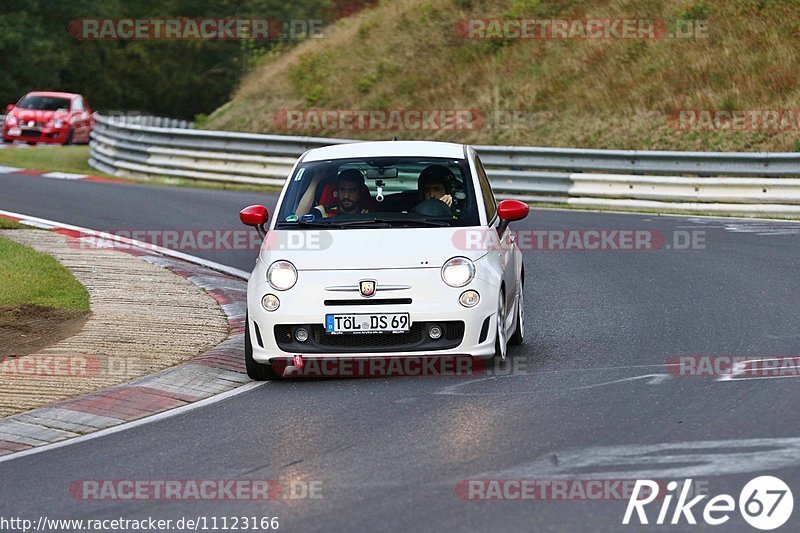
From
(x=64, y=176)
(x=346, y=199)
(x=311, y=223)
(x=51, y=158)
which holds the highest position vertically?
(x=346, y=199)

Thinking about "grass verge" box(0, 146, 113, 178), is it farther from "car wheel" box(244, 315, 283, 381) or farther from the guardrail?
"car wheel" box(244, 315, 283, 381)

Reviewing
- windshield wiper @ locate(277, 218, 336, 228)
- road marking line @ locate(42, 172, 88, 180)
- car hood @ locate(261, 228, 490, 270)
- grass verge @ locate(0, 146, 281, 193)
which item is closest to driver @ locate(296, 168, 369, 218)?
windshield wiper @ locate(277, 218, 336, 228)

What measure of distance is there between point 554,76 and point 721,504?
25.3m

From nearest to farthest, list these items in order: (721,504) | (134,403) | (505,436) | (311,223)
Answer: (721,504)
(505,436)
(134,403)
(311,223)

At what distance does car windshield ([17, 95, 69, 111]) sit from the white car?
29.0m

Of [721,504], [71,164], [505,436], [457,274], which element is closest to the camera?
[721,504]

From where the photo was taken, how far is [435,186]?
412 inches

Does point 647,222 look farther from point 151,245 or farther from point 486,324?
point 486,324

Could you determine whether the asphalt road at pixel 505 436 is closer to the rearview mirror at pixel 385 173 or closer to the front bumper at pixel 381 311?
the front bumper at pixel 381 311

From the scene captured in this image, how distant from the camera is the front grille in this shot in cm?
937

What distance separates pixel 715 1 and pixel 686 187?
11.0 meters

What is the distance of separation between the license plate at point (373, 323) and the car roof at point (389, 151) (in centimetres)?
178

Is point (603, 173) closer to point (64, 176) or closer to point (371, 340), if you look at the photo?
point (64, 176)

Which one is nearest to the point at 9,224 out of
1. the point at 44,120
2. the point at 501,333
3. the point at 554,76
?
the point at 501,333
